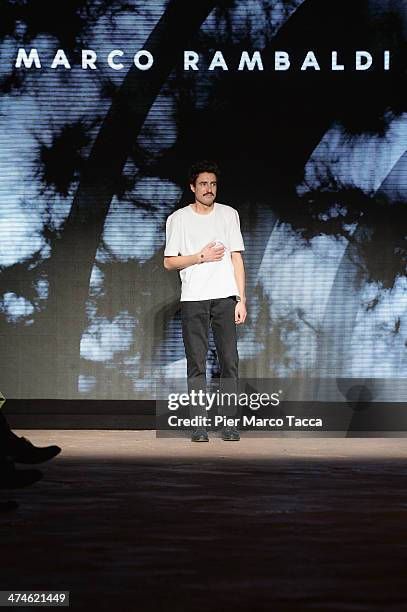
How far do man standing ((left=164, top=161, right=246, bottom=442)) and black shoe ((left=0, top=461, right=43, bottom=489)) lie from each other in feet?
6.31

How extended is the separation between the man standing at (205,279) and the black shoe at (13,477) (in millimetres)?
1924

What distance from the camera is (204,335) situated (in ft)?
19.8

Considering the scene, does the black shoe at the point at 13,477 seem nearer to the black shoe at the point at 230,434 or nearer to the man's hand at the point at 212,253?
the man's hand at the point at 212,253

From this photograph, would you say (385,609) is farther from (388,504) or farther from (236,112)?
(236,112)

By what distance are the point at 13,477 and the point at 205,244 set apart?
2.24 meters

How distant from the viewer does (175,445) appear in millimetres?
5906

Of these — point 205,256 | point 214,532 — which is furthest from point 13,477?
point 205,256

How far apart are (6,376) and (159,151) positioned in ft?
5.26

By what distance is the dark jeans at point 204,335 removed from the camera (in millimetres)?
6000

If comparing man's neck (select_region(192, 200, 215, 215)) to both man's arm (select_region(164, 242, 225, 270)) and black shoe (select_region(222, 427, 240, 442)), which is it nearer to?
man's arm (select_region(164, 242, 225, 270))

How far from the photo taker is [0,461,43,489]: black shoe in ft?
13.2

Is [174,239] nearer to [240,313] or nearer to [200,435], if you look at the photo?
[240,313]

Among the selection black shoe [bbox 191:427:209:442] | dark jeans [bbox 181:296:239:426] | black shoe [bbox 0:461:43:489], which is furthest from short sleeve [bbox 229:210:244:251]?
black shoe [bbox 0:461:43:489]

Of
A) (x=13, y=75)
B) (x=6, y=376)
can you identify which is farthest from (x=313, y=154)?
(x=6, y=376)
